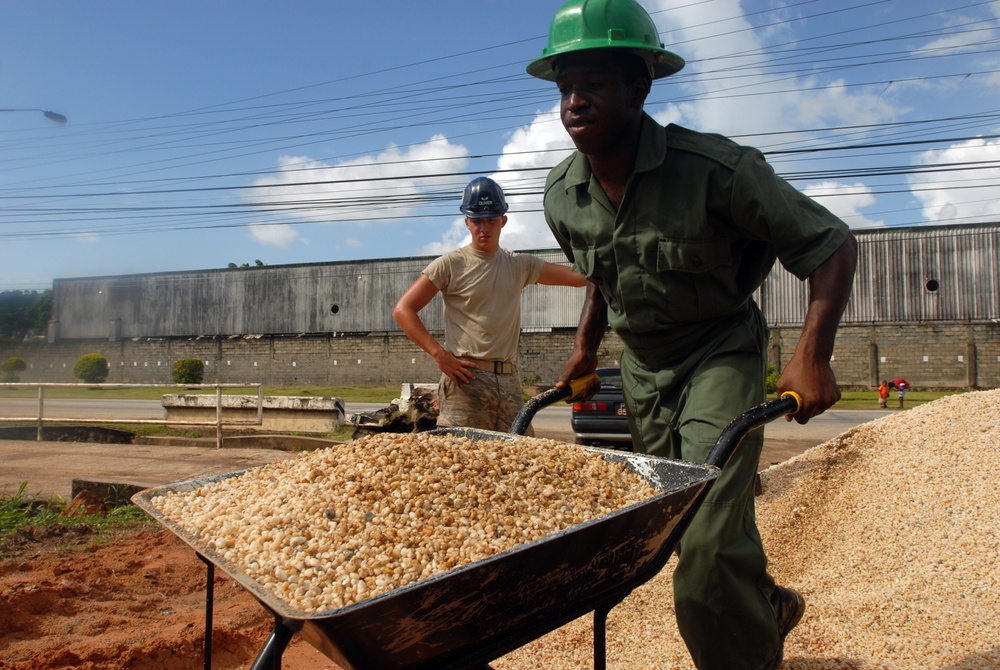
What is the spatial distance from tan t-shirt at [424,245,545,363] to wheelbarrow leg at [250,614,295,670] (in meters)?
2.36

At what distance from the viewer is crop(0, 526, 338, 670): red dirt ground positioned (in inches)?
120

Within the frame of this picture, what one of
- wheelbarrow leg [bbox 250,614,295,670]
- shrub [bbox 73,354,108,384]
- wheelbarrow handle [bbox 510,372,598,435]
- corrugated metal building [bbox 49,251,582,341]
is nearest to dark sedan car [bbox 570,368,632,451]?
wheelbarrow handle [bbox 510,372,598,435]

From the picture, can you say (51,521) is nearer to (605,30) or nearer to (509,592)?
(509,592)

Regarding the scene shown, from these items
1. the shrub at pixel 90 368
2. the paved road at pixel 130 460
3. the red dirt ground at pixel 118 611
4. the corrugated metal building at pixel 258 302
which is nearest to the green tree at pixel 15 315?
the corrugated metal building at pixel 258 302

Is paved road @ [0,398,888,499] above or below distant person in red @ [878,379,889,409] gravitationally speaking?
below

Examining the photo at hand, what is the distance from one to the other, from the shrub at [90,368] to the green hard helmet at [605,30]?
107 ft

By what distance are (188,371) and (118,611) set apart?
27819 millimetres

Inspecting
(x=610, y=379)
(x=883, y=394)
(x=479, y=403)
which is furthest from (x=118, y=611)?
(x=883, y=394)

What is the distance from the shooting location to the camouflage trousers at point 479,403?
152 inches

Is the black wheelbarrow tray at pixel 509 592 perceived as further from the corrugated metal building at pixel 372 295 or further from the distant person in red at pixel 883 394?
the corrugated metal building at pixel 372 295

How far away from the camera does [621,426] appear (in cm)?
852

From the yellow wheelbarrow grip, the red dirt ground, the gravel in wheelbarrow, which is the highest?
the yellow wheelbarrow grip

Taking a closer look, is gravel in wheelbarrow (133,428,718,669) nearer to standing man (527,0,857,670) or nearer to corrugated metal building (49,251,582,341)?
standing man (527,0,857,670)

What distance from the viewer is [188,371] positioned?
29391mm
